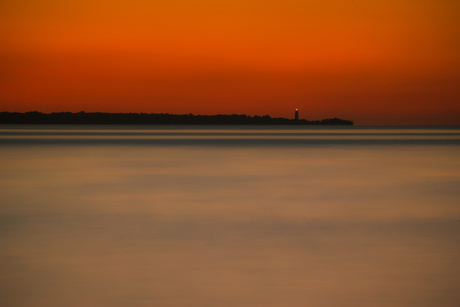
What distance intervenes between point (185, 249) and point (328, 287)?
1.70 m

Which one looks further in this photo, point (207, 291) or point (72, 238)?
point (72, 238)

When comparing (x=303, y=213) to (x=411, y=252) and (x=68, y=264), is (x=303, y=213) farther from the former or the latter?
(x=68, y=264)

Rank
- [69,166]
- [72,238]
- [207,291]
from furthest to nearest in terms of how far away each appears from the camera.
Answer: [69,166] → [72,238] → [207,291]

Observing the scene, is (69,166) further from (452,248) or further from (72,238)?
(452,248)

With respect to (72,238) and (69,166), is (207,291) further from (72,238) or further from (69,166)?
(69,166)

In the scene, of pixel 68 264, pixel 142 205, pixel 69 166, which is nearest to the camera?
pixel 68 264

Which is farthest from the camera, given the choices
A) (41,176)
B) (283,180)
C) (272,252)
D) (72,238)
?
(41,176)

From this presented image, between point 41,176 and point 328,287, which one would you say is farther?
point 41,176

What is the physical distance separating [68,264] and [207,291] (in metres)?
1.38

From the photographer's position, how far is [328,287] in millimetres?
4367

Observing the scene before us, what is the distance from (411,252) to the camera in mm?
5594

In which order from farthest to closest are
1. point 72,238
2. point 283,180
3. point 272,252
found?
point 283,180 < point 72,238 < point 272,252

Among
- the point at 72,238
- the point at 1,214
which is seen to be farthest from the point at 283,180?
the point at 72,238

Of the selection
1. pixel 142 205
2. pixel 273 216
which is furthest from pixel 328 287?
pixel 142 205
